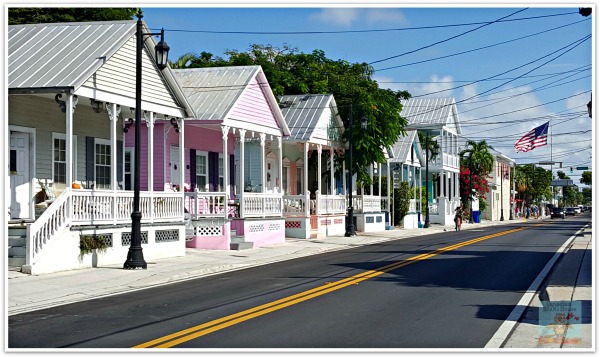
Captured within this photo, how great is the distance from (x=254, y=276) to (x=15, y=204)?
719cm

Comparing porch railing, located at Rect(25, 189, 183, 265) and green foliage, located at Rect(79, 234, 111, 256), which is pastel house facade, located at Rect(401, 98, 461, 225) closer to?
porch railing, located at Rect(25, 189, 183, 265)

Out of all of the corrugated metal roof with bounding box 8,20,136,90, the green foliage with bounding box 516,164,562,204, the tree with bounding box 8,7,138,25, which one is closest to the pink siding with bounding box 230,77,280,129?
the corrugated metal roof with bounding box 8,20,136,90

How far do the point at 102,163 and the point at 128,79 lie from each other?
402 cm

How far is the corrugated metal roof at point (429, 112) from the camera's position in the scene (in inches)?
2702

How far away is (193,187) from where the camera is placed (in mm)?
31000

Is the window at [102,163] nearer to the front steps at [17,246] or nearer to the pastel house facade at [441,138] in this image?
the front steps at [17,246]

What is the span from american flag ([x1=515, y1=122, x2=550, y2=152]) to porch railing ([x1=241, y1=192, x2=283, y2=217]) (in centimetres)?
2651

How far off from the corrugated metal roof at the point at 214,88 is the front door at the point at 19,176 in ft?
23.7

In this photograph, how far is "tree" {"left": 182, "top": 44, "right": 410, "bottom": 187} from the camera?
40.7 metres

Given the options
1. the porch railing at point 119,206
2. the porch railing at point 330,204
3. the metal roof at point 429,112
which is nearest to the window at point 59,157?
the porch railing at point 119,206

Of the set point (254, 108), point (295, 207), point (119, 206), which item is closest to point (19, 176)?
point (119, 206)

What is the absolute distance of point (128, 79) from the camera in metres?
23.3

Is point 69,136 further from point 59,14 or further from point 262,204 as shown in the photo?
point 59,14

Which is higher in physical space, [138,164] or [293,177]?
[293,177]
